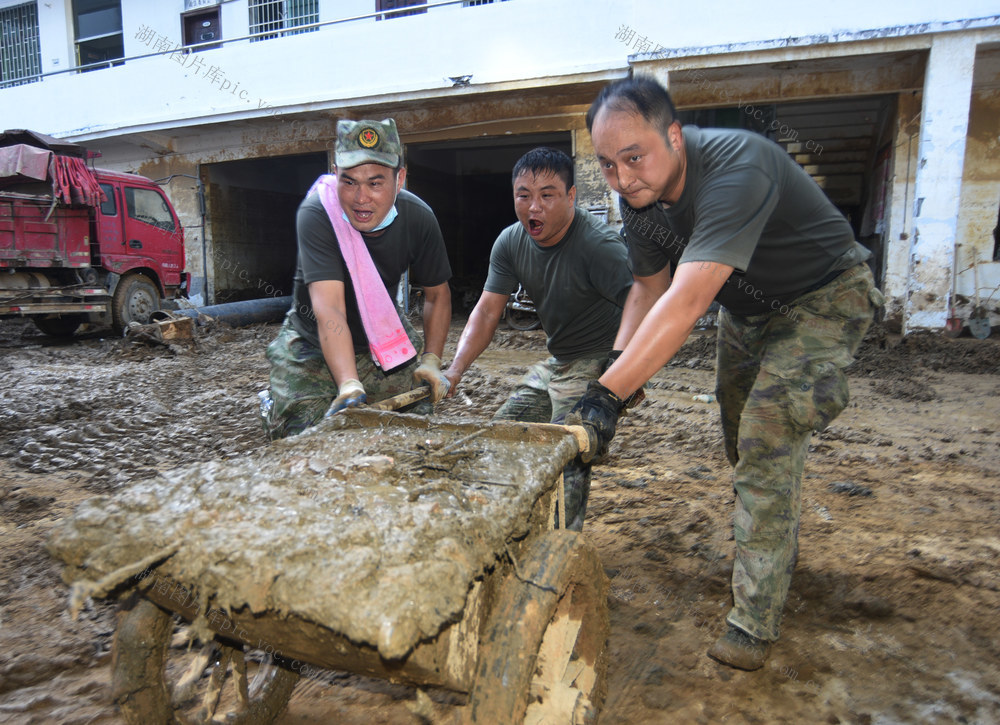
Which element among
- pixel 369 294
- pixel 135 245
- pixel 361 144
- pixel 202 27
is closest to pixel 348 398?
pixel 369 294

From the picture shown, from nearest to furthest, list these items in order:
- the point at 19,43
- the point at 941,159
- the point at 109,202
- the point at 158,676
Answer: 1. the point at 158,676
2. the point at 941,159
3. the point at 109,202
4. the point at 19,43

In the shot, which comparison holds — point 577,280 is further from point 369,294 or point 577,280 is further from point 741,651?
point 741,651

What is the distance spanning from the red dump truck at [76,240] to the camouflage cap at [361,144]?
24.1 feet

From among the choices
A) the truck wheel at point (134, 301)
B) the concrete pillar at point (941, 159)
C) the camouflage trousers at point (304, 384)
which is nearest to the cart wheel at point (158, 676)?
the camouflage trousers at point (304, 384)

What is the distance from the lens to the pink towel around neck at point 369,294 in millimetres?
2469

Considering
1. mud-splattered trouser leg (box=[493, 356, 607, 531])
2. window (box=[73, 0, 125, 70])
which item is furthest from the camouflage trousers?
window (box=[73, 0, 125, 70])

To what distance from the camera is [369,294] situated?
2523 millimetres

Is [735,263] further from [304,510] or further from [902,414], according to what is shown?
[902,414]

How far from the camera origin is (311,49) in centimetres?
972

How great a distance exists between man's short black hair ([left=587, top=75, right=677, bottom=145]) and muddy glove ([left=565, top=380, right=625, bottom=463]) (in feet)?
2.47

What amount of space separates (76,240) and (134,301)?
1.16 m

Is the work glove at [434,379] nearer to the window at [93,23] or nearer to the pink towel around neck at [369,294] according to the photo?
the pink towel around neck at [369,294]

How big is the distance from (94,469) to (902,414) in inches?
219

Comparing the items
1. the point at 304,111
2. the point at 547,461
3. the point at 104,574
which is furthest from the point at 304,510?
the point at 304,111
